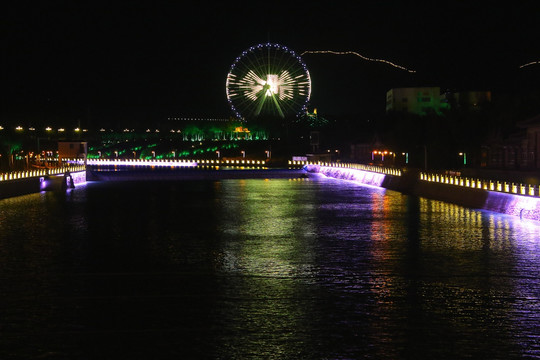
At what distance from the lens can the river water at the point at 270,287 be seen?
37.8ft

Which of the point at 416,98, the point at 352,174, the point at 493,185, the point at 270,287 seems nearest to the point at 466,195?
the point at 493,185

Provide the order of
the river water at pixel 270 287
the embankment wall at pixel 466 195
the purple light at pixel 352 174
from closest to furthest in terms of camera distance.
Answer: the river water at pixel 270 287, the embankment wall at pixel 466 195, the purple light at pixel 352 174

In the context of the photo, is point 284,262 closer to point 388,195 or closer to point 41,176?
point 388,195

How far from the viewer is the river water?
11508mm

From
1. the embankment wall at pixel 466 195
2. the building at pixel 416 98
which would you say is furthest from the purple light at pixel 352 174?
the building at pixel 416 98

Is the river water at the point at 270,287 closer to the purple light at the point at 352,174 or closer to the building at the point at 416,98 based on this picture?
the purple light at the point at 352,174

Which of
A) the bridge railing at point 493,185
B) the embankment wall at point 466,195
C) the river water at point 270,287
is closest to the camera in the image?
the river water at point 270,287

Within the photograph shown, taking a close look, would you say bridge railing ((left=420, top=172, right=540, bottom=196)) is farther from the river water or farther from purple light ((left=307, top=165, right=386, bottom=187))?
purple light ((left=307, top=165, right=386, bottom=187))

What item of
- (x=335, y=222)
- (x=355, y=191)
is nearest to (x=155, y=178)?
(x=355, y=191)

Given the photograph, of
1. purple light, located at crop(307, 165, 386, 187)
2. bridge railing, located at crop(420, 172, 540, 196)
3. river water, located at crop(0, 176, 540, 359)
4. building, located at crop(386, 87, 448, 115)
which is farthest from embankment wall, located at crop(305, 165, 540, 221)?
building, located at crop(386, 87, 448, 115)

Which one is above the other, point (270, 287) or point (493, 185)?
point (493, 185)

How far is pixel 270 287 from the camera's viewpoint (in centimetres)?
1606

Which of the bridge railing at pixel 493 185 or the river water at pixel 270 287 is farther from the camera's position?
the bridge railing at pixel 493 185

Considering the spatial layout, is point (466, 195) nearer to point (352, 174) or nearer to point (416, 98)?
point (352, 174)
